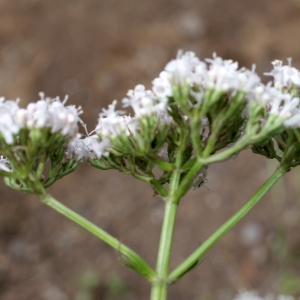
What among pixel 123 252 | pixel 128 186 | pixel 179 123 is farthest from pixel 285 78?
pixel 128 186

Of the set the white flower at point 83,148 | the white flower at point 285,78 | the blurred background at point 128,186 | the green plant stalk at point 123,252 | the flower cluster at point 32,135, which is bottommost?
the green plant stalk at point 123,252

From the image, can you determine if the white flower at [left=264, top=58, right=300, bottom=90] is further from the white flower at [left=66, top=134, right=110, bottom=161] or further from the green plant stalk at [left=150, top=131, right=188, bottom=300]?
the white flower at [left=66, top=134, right=110, bottom=161]

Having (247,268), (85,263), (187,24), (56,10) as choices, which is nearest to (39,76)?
(56,10)

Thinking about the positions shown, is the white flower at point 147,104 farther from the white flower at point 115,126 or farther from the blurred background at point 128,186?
the blurred background at point 128,186

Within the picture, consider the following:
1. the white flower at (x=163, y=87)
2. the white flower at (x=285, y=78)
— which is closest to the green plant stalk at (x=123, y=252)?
the white flower at (x=163, y=87)

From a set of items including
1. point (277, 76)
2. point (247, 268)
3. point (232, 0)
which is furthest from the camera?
point (232, 0)

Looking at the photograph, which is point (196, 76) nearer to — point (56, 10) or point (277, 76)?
point (277, 76)

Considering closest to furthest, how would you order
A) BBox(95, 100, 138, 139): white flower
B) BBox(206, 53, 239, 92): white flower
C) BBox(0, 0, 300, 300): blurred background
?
BBox(206, 53, 239, 92): white flower → BBox(95, 100, 138, 139): white flower → BBox(0, 0, 300, 300): blurred background

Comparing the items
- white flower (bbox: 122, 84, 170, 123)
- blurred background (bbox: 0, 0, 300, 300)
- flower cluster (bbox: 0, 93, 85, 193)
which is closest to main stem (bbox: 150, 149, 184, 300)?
white flower (bbox: 122, 84, 170, 123)
